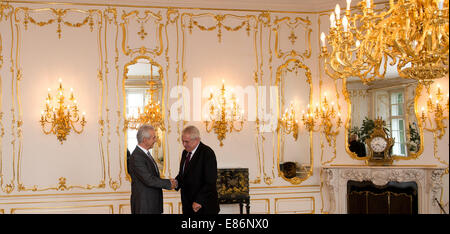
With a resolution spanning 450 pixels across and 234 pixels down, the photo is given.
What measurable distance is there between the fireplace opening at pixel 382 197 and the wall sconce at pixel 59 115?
428 cm

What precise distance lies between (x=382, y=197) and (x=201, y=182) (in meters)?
3.58

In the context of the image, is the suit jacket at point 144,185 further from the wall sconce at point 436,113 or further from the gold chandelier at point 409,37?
the wall sconce at point 436,113

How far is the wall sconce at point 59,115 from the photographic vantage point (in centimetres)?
637

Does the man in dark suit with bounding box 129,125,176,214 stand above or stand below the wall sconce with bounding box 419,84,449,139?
below

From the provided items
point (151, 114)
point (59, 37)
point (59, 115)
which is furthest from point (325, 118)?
point (59, 37)

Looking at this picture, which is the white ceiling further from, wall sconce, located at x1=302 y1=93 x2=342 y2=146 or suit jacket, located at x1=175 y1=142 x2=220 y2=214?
suit jacket, located at x1=175 y1=142 x2=220 y2=214

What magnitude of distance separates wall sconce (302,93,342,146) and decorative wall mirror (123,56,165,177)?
7.46 ft

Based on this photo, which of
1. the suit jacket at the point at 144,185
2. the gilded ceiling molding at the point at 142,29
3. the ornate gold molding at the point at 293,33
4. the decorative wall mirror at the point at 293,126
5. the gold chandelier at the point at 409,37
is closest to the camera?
the gold chandelier at the point at 409,37

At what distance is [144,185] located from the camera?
13.8ft

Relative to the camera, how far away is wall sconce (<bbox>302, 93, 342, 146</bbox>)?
23.1ft

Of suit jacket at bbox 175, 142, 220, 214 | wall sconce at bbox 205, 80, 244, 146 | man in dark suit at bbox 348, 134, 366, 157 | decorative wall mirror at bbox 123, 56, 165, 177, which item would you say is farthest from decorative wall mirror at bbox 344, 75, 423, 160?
suit jacket at bbox 175, 142, 220, 214

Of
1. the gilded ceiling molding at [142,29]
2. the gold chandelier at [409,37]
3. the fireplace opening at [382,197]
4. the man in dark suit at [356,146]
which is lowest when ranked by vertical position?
the fireplace opening at [382,197]

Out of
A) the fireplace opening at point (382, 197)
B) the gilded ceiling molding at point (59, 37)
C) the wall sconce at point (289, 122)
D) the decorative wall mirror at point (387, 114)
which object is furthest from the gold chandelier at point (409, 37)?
the gilded ceiling molding at point (59, 37)
